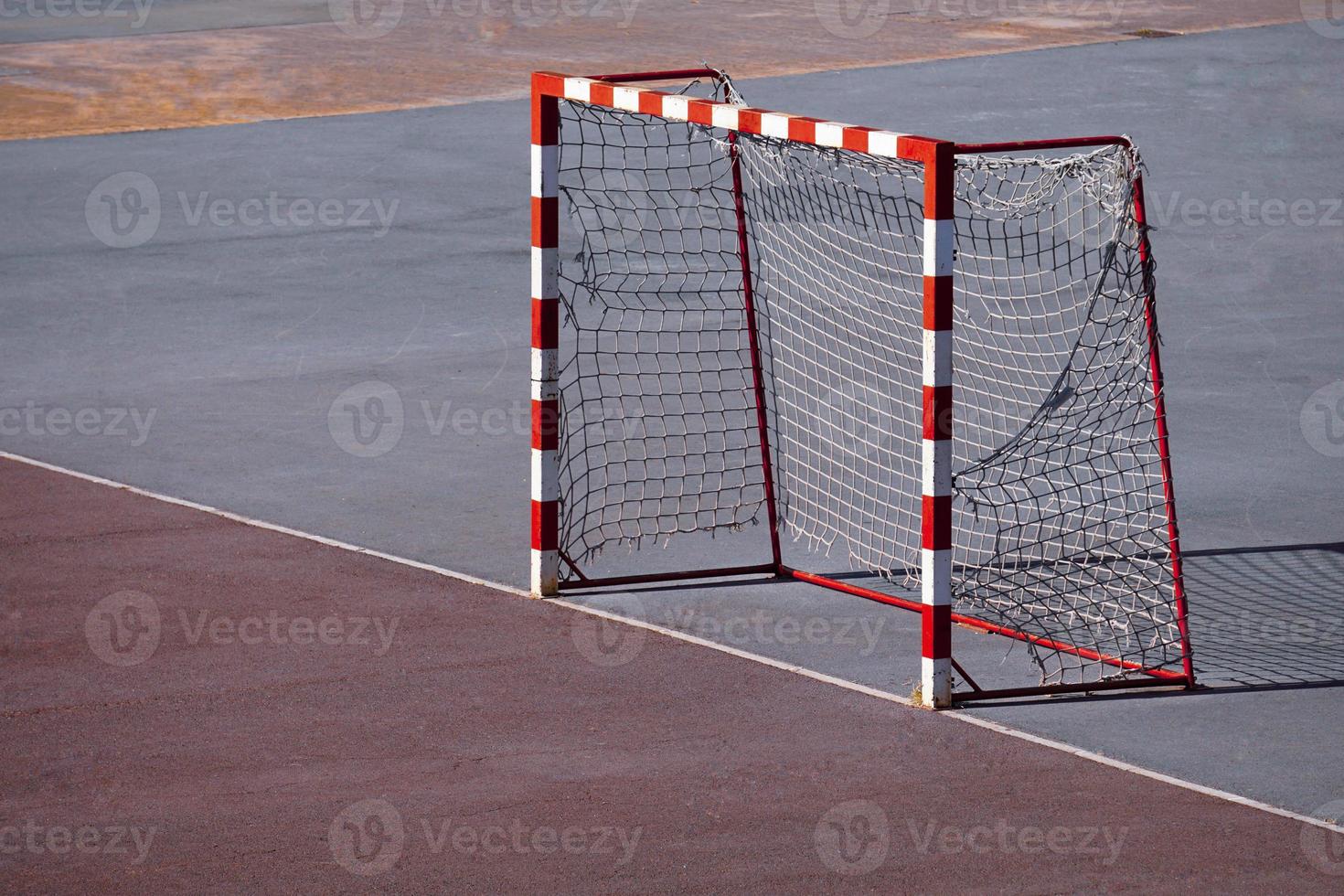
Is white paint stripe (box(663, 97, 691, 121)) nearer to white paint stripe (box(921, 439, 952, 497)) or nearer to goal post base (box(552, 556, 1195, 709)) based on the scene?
white paint stripe (box(921, 439, 952, 497))

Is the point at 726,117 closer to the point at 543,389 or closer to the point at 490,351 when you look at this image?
the point at 543,389

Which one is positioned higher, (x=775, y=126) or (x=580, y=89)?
(x=580, y=89)

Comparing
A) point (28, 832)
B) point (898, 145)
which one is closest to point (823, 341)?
point (898, 145)

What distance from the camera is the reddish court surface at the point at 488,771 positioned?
6.02 metres

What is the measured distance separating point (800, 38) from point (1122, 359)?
64.8 feet

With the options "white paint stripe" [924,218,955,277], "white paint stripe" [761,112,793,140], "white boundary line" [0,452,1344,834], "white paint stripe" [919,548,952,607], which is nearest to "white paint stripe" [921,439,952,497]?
"white paint stripe" [919,548,952,607]

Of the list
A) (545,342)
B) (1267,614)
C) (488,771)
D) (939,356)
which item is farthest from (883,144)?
(1267,614)

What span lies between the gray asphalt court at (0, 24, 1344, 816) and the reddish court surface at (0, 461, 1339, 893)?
1.53 ft

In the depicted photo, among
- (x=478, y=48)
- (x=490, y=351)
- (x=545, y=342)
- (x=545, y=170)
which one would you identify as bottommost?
(x=490, y=351)

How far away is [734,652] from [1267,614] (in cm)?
265

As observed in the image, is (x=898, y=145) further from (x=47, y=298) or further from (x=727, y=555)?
(x=47, y=298)

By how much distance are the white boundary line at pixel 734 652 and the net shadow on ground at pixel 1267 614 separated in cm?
107

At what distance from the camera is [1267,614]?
834 cm

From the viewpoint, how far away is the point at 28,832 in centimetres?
622
